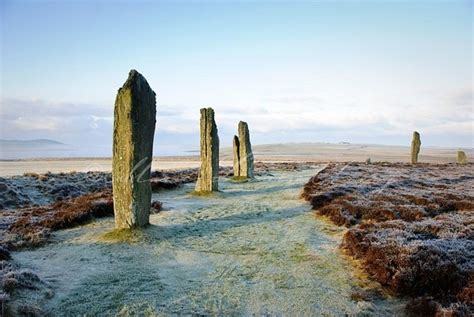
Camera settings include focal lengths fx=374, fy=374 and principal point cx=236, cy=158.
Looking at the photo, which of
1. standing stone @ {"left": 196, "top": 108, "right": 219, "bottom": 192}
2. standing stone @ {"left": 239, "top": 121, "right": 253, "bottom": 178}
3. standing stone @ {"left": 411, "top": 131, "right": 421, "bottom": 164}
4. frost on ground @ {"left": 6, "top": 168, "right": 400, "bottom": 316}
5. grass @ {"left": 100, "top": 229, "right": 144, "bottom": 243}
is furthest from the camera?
standing stone @ {"left": 411, "top": 131, "right": 421, "bottom": 164}

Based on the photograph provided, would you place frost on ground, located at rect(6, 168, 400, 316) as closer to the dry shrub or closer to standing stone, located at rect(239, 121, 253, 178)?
the dry shrub

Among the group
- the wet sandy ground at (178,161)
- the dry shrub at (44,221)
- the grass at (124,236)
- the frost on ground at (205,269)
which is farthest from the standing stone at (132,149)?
the wet sandy ground at (178,161)

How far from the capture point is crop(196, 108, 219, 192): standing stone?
2177 cm

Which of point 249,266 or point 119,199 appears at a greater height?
point 119,199

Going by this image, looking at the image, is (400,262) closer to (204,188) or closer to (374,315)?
(374,315)

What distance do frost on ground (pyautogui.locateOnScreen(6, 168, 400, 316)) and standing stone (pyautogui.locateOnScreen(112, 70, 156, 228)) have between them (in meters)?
0.82

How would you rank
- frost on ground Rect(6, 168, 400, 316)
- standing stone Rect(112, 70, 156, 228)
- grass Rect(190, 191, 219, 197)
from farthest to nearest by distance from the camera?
grass Rect(190, 191, 219, 197), standing stone Rect(112, 70, 156, 228), frost on ground Rect(6, 168, 400, 316)

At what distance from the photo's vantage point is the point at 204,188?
21969 mm

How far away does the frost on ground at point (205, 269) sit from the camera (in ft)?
24.9

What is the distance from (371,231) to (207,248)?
521 cm

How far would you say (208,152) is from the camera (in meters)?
21.8

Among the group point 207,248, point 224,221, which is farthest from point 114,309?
point 224,221

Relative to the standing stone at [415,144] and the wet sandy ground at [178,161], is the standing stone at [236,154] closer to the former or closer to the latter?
the wet sandy ground at [178,161]

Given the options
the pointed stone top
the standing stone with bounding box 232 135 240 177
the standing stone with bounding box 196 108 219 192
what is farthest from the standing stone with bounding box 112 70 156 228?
the standing stone with bounding box 232 135 240 177
